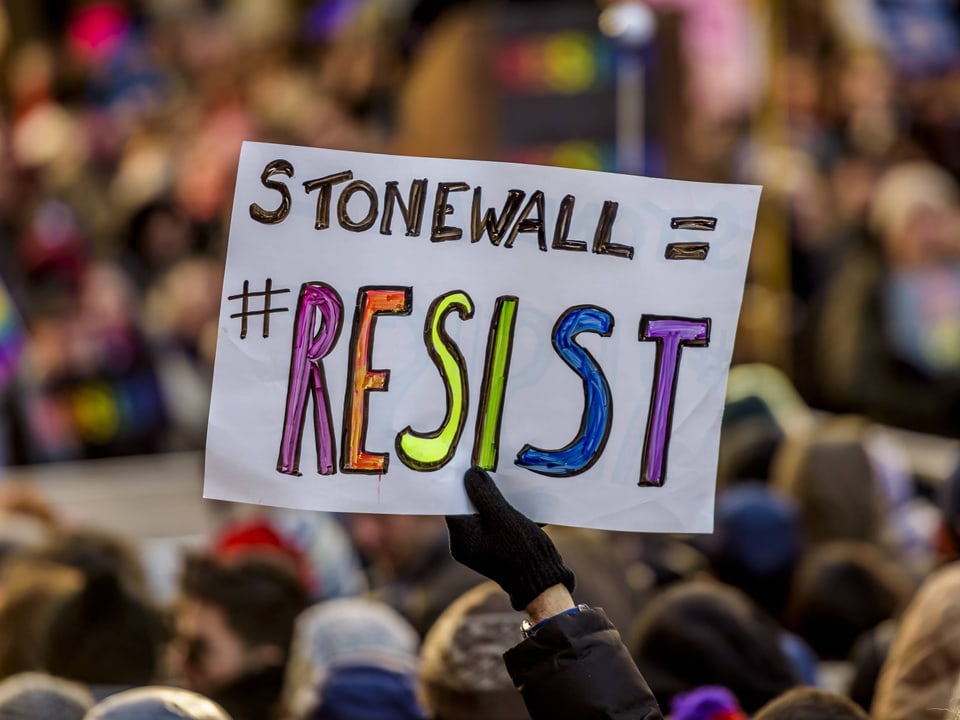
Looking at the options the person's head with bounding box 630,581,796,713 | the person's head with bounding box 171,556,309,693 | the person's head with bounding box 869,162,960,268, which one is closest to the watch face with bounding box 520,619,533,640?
the person's head with bounding box 630,581,796,713

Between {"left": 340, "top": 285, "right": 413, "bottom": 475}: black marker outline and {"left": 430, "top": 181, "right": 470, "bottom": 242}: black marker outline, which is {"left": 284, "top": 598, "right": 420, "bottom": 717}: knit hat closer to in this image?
{"left": 340, "top": 285, "right": 413, "bottom": 475}: black marker outline

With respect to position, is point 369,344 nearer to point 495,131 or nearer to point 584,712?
point 584,712

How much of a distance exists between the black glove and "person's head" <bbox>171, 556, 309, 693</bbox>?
1.35 metres

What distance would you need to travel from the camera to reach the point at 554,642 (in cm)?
222

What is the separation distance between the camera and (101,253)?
10055mm

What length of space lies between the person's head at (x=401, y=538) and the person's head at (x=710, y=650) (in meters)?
1.37

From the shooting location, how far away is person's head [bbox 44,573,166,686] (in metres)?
3.54

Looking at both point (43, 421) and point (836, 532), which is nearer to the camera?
point (836, 532)

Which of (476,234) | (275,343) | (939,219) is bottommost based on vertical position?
(275,343)

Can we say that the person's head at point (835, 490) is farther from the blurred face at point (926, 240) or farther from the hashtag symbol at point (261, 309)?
the hashtag symbol at point (261, 309)

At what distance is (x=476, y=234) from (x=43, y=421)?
19.9 feet

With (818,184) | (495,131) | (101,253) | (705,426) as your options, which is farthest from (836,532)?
(101,253)

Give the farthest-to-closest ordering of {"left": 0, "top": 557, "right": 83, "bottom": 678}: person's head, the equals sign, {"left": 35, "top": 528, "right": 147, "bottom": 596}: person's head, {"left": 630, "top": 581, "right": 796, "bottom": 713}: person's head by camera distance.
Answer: {"left": 35, "top": 528, "right": 147, "bottom": 596}: person's head < {"left": 0, "top": 557, "right": 83, "bottom": 678}: person's head < {"left": 630, "top": 581, "right": 796, "bottom": 713}: person's head < the equals sign

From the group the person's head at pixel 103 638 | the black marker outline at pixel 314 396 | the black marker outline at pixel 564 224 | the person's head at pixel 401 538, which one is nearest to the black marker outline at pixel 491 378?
the black marker outline at pixel 564 224
